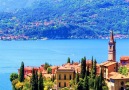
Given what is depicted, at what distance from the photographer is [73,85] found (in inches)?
1789

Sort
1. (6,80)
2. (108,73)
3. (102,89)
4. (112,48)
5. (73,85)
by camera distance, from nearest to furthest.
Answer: (102,89)
(73,85)
(108,73)
(112,48)
(6,80)

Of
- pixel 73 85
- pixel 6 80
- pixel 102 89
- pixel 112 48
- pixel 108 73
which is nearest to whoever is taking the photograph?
pixel 102 89

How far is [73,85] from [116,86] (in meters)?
4.16

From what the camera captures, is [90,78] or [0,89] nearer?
[90,78]

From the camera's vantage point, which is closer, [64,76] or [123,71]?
[64,76]

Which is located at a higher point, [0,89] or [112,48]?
[112,48]

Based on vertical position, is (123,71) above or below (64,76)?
above

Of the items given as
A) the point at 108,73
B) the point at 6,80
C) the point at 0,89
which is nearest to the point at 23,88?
the point at 108,73

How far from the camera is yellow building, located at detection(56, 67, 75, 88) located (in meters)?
48.5

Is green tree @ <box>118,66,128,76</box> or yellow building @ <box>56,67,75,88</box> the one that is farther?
yellow building @ <box>56,67,75,88</box>

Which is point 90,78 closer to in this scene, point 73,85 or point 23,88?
point 73,85

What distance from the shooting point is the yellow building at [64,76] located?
4847 cm

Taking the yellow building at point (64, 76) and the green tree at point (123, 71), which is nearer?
the green tree at point (123, 71)

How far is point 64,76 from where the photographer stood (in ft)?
160
